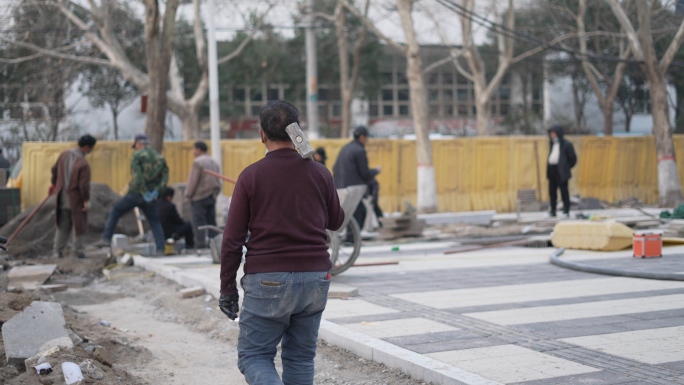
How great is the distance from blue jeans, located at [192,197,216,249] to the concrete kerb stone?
680cm

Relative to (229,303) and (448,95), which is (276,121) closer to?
(229,303)

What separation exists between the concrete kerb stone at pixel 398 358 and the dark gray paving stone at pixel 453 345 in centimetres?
14

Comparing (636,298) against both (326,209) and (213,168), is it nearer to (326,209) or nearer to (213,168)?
(326,209)

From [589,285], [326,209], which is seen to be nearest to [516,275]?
[589,285]

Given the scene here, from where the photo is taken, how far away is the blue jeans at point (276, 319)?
178 inches

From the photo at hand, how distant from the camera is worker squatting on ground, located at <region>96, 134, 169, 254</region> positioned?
13.6 meters

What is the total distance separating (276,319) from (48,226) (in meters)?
12.5

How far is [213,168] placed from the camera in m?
14.3

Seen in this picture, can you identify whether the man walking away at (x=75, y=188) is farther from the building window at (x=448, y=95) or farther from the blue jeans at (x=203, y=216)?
the building window at (x=448, y=95)

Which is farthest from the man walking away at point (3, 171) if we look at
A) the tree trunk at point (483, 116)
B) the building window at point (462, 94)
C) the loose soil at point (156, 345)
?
the building window at point (462, 94)

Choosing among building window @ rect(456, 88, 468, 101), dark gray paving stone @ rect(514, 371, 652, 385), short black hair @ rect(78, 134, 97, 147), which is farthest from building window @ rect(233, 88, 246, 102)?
dark gray paving stone @ rect(514, 371, 652, 385)

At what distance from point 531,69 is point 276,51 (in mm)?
13672

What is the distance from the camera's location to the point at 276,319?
4559 millimetres

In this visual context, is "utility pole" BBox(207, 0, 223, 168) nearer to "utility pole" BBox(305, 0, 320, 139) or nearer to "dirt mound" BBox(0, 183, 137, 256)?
"dirt mound" BBox(0, 183, 137, 256)
